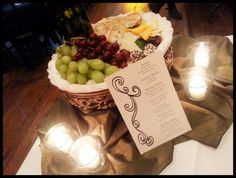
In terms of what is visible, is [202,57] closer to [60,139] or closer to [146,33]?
[146,33]

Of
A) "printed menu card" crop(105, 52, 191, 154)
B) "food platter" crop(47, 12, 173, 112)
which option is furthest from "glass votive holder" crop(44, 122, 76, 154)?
"printed menu card" crop(105, 52, 191, 154)

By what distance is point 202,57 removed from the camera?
101 cm

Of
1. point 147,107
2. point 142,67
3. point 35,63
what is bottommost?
point 35,63

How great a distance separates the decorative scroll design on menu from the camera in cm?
70

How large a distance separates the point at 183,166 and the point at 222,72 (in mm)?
400

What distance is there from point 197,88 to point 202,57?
0.62 ft

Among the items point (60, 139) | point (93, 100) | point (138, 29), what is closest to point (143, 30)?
point (138, 29)

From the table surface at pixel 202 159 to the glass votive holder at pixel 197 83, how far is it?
139mm

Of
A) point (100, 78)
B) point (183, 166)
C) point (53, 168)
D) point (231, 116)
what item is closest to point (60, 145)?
point (53, 168)

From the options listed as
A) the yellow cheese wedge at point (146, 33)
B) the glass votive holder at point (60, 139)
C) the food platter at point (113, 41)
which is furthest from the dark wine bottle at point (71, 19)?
the glass votive holder at point (60, 139)

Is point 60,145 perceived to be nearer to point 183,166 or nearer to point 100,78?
point 100,78

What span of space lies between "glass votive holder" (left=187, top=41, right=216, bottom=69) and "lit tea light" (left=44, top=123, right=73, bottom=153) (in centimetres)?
54

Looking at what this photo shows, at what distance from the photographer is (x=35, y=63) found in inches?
126

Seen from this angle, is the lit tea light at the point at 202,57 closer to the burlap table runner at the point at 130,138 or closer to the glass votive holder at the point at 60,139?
the burlap table runner at the point at 130,138
